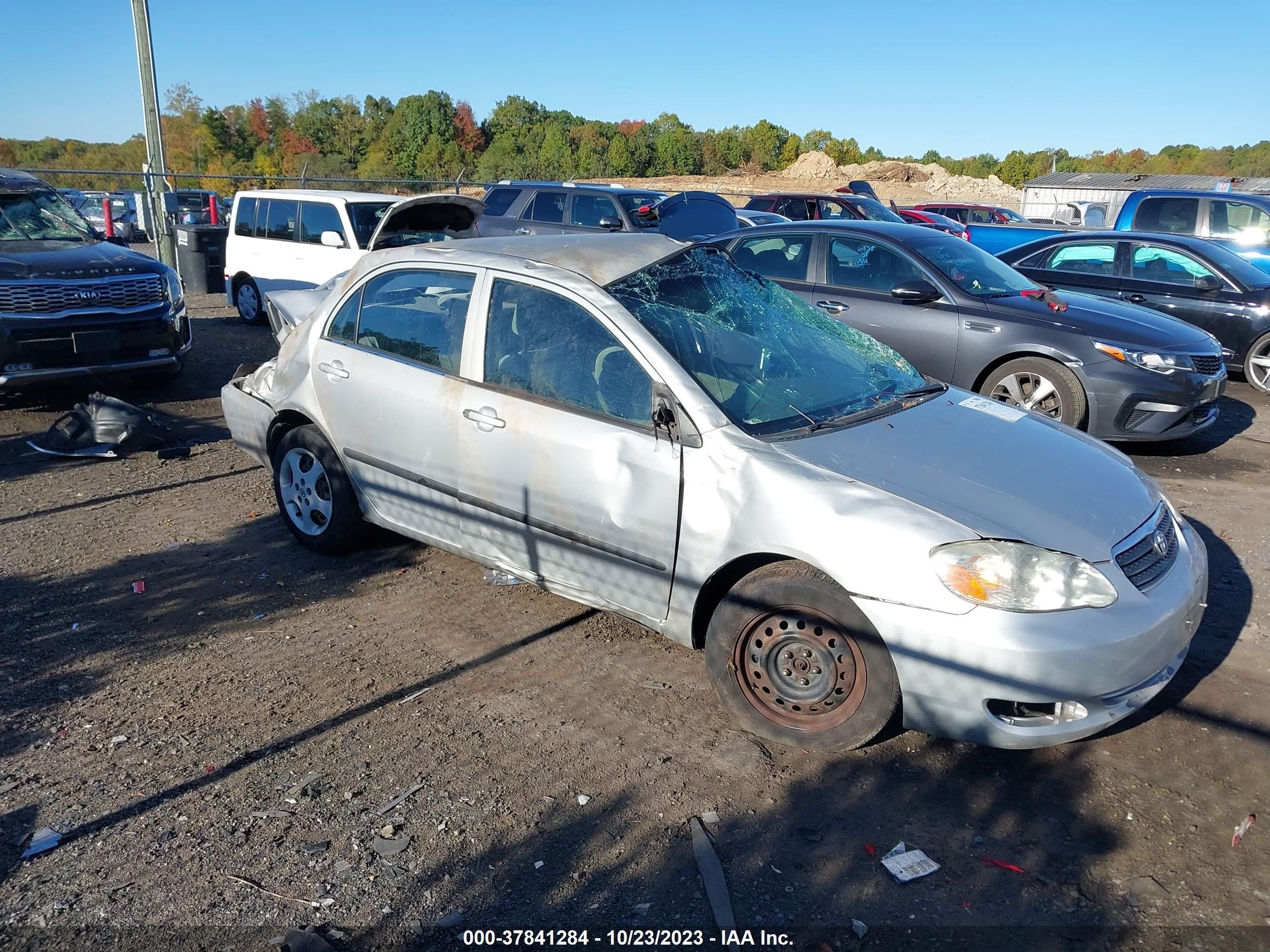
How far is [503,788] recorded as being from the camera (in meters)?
3.28

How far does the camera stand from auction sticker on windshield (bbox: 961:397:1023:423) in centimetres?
424

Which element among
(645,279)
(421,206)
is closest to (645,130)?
(421,206)

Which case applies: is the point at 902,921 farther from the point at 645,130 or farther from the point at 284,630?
the point at 645,130

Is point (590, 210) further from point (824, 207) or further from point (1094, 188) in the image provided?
point (1094, 188)

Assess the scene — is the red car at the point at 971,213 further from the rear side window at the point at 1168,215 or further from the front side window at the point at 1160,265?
the front side window at the point at 1160,265

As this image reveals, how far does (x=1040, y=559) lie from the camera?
3166mm

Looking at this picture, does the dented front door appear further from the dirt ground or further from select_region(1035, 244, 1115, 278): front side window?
select_region(1035, 244, 1115, 278): front side window

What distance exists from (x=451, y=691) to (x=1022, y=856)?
2.22 metres

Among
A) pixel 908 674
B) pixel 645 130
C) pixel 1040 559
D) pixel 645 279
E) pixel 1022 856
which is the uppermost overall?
pixel 645 130

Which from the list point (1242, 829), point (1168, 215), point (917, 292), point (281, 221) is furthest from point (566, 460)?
point (1168, 215)

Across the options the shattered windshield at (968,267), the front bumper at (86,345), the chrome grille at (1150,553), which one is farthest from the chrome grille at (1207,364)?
the front bumper at (86,345)

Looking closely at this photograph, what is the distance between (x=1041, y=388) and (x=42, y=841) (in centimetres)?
669

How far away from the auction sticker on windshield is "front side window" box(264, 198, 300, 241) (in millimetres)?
10418

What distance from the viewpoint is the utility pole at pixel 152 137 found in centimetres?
1434
